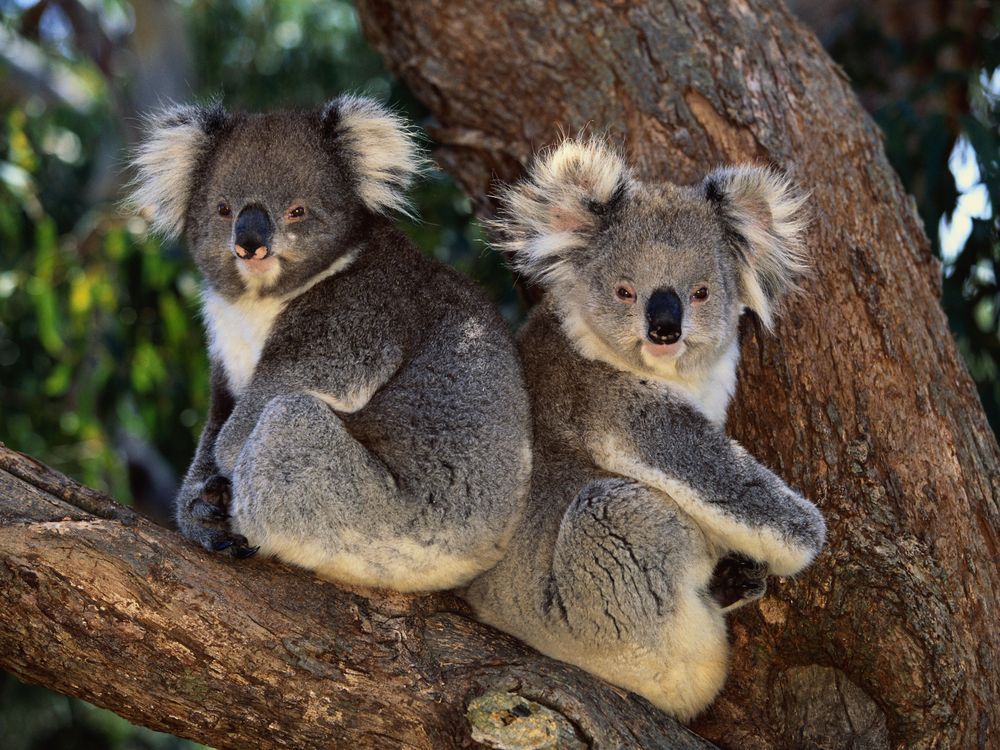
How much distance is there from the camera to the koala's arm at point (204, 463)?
139 inches

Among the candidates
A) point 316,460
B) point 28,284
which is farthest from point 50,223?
Answer: point 316,460

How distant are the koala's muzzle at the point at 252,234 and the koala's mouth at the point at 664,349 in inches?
48.5

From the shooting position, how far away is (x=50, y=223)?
23.9 feet

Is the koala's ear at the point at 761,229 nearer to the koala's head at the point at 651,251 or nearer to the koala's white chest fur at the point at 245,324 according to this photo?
the koala's head at the point at 651,251

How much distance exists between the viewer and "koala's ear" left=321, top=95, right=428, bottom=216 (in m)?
4.01

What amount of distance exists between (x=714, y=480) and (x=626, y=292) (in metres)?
0.67

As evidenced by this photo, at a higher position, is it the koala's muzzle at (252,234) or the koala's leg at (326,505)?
the koala's muzzle at (252,234)

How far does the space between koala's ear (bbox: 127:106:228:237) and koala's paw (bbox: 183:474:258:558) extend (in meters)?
1.13

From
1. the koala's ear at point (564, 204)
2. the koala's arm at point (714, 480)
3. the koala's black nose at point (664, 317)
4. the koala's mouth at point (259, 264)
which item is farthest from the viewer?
the koala's ear at point (564, 204)

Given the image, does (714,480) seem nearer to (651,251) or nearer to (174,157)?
(651,251)

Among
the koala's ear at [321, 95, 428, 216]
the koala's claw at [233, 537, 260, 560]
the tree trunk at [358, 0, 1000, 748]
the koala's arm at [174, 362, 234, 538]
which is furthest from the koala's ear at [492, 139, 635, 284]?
the koala's claw at [233, 537, 260, 560]

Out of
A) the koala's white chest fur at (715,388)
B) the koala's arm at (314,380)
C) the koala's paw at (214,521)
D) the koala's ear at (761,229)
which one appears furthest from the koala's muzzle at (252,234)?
the koala's ear at (761,229)

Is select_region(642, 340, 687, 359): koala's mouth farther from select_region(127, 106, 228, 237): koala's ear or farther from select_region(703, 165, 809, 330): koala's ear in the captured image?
select_region(127, 106, 228, 237): koala's ear

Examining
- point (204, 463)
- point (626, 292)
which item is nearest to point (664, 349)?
point (626, 292)
